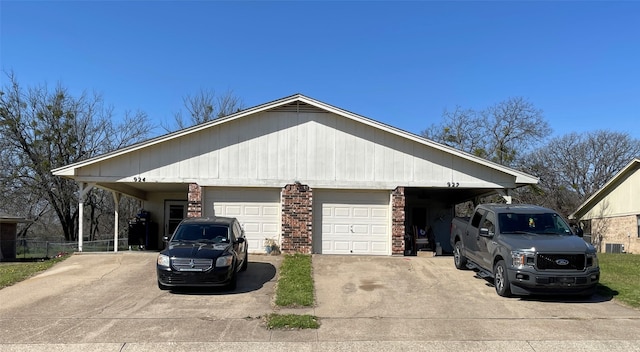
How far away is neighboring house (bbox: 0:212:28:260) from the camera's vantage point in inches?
1121

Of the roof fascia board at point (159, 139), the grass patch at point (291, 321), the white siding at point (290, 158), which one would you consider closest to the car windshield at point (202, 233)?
the grass patch at point (291, 321)

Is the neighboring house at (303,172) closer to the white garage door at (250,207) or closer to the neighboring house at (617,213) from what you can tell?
the white garage door at (250,207)

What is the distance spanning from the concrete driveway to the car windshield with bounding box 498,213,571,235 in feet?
4.93

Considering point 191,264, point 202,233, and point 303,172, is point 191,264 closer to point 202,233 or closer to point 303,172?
point 202,233

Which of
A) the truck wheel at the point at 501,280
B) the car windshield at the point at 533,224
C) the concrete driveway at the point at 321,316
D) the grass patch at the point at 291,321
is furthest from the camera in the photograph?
the car windshield at the point at 533,224

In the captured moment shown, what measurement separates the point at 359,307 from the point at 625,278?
754 centimetres

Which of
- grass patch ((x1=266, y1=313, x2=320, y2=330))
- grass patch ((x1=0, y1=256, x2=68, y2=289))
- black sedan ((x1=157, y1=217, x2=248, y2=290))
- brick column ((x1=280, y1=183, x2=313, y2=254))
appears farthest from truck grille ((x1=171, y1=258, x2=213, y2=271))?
brick column ((x1=280, y1=183, x2=313, y2=254))

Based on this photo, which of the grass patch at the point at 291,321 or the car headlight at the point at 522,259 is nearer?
the grass patch at the point at 291,321

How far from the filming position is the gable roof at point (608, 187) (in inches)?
1041

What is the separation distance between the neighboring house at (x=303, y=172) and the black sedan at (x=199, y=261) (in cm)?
468

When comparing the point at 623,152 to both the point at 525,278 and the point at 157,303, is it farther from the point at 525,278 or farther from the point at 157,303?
the point at 157,303

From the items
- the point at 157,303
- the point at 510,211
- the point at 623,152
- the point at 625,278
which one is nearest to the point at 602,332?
the point at 510,211

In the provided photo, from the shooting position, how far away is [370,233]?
54.2ft

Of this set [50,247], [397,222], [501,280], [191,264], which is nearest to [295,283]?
[191,264]
